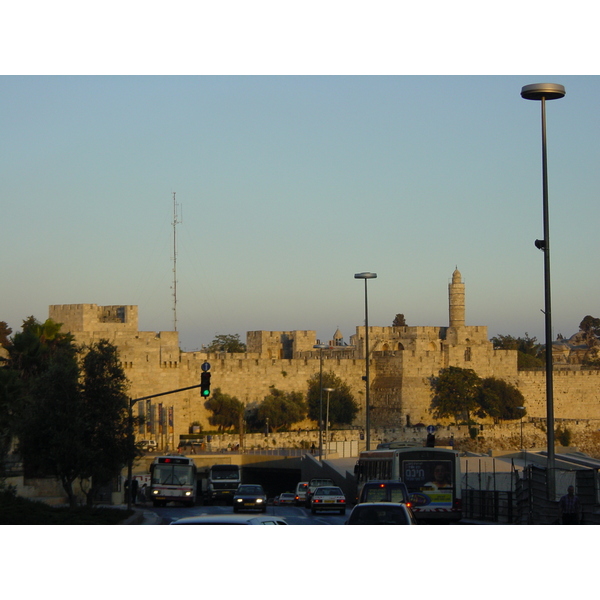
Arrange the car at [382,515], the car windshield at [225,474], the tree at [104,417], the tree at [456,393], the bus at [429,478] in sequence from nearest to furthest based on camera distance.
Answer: the car at [382,515], the bus at [429,478], the tree at [104,417], the car windshield at [225,474], the tree at [456,393]

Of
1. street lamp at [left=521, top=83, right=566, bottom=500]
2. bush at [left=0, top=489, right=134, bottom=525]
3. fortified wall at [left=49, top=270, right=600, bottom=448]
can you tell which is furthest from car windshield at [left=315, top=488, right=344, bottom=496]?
fortified wall at [left=49, top=270, right=600, bottom=448]

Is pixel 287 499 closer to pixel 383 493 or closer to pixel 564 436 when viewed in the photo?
pixel 383 493

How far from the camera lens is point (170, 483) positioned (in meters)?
30.9

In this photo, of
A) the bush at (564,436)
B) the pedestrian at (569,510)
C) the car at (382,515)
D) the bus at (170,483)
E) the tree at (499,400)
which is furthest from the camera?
the bush at (564,436)

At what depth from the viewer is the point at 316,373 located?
205ft

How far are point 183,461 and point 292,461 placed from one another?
18031 millimetres

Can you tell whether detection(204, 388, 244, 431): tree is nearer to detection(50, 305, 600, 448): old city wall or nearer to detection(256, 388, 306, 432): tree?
detection(50, 305, 600, 448): old city wall

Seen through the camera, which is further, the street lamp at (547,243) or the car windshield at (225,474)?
the car windshield at (225,474)

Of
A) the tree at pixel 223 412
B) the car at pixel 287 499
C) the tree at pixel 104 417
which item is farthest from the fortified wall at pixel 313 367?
the tree at pixel 104 417

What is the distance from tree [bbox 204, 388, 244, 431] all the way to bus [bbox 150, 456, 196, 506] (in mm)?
26377

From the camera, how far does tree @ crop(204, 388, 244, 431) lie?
190ft

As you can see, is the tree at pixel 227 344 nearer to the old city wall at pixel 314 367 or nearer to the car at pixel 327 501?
the old city wall at pixel 314 367

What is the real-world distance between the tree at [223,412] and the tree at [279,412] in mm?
1460

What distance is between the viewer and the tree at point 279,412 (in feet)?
193
